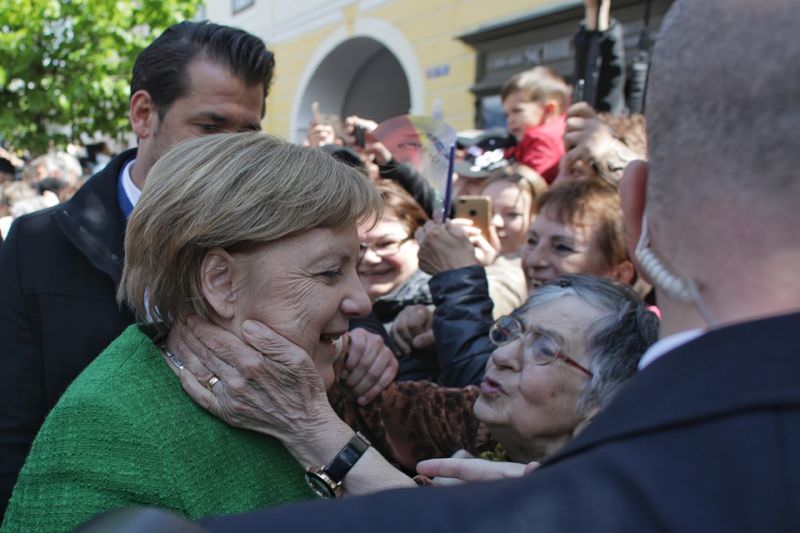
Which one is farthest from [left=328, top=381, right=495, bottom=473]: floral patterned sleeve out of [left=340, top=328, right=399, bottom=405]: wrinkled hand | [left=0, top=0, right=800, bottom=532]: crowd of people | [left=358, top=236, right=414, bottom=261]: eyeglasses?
[left=358, top=236, right=414, bottom=261]: eyeglasses

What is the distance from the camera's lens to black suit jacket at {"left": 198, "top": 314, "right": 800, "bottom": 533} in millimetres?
597

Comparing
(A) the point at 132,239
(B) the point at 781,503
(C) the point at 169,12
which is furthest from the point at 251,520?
(C) the point at 169,12

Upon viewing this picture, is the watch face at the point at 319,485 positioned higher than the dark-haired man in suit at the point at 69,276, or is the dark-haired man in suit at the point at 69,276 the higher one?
the dark-haired man in suit at the point at 69,276

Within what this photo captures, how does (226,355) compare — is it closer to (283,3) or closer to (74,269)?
(74,269)

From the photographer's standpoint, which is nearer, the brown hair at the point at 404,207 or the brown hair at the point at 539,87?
the brown hair at the point at 404,207

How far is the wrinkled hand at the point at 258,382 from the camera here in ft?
5.09

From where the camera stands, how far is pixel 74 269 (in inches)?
79.8

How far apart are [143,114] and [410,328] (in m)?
1.15

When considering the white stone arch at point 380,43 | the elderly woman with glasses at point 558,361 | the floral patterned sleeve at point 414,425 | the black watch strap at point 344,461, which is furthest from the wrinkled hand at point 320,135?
the white stone arch at point 380,43

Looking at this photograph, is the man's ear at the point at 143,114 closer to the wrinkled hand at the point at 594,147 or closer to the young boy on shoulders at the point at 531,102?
the wrinkled hand at the point at 594,147

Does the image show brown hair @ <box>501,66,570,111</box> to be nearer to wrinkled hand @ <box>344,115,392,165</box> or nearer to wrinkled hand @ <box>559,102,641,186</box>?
wrinkled hand @ <box>344,115,392,165</box>

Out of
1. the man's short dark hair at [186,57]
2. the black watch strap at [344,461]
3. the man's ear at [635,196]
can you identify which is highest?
the man's short dark hair at [186,57]

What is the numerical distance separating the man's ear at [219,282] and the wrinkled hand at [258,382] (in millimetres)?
45

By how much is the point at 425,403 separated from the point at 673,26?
1.55 meters
